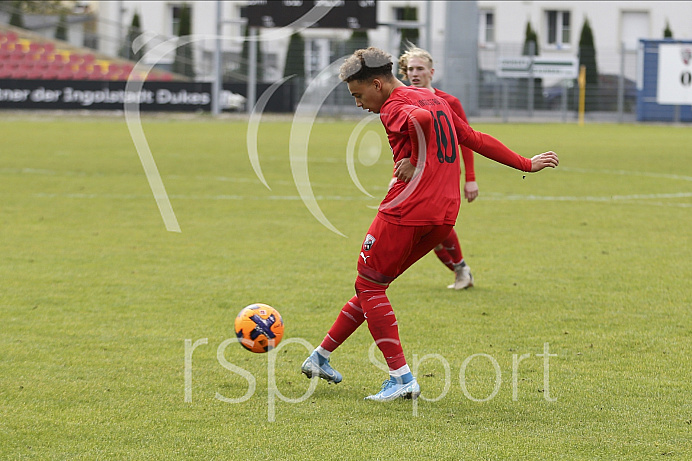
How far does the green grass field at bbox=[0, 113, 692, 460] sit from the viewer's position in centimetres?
458

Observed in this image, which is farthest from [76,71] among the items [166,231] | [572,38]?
[166,231]

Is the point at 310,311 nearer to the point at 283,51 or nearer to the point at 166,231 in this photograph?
the point at 166,231

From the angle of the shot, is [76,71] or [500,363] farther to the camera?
[76,71]

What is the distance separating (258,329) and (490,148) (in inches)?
70.6

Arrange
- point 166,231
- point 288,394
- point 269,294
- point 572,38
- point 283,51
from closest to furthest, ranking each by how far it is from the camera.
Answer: point 288,394 < point 269,294 < point 166,231 < point 283,51 < point 572,38

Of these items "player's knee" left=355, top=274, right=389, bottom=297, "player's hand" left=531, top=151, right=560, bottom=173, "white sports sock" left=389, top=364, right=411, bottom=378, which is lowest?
"white sports sock" left=389, top=364, right=411, bottom=378

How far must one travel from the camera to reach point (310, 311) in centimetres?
730

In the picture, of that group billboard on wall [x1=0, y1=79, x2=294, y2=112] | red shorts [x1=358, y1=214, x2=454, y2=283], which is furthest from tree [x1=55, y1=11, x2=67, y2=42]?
red shorts [x1=358, y1=214, x2=454, y2=283]

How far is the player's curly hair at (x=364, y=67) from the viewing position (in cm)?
498

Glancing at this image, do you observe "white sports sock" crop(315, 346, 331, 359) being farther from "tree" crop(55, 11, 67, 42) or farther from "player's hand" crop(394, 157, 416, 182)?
"tree" crop(55, 11, 67, 42)

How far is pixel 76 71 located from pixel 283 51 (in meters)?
10.2

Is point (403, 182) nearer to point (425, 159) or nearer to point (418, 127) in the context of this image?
point (425, 159)

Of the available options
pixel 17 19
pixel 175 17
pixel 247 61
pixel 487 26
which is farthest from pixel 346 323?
pixel 175 17

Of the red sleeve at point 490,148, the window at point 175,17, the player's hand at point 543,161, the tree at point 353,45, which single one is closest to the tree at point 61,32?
the window at point 175,17
